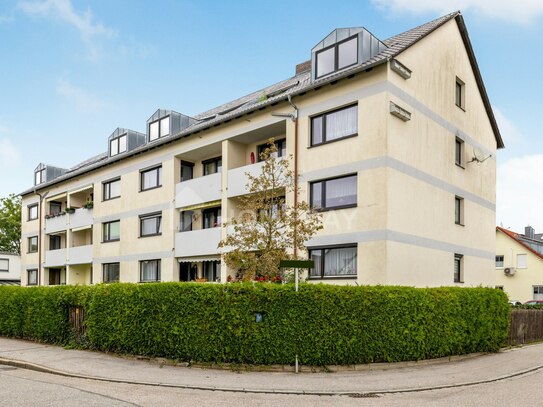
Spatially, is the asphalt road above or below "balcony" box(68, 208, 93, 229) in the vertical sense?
below

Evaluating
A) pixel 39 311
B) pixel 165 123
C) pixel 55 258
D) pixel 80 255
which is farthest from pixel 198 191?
pixel 55 258

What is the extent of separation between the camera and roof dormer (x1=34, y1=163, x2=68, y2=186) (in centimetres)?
4128

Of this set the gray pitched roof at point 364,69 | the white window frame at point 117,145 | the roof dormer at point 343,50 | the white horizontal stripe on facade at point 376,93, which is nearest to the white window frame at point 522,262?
the gray pitched roof at point 364,69

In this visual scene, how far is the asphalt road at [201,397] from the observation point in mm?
9484

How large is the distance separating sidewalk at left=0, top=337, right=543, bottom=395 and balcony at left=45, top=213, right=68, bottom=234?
835 inches

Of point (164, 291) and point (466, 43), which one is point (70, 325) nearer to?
point (164, 291)

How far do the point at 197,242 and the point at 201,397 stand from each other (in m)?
14.9

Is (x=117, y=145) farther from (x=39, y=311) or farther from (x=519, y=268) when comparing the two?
(x=519, y=268)

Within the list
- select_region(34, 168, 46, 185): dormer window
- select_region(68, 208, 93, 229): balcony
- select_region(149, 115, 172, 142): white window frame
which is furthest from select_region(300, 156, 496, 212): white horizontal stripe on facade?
select_region(34, 168, 46, 185): dormer window

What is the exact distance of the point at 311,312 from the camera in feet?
43.1

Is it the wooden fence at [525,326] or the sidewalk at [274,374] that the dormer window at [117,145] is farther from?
the wooden fence at [525,326]

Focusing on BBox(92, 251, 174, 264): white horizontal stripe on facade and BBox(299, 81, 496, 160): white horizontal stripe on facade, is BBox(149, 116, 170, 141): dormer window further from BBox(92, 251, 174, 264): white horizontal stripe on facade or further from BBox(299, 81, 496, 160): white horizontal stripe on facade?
BBox(299, 81, 496, 160): white horizontal stripe on facade

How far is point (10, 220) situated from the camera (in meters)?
60.5

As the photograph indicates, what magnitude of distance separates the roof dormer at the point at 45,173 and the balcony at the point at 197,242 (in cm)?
1997
